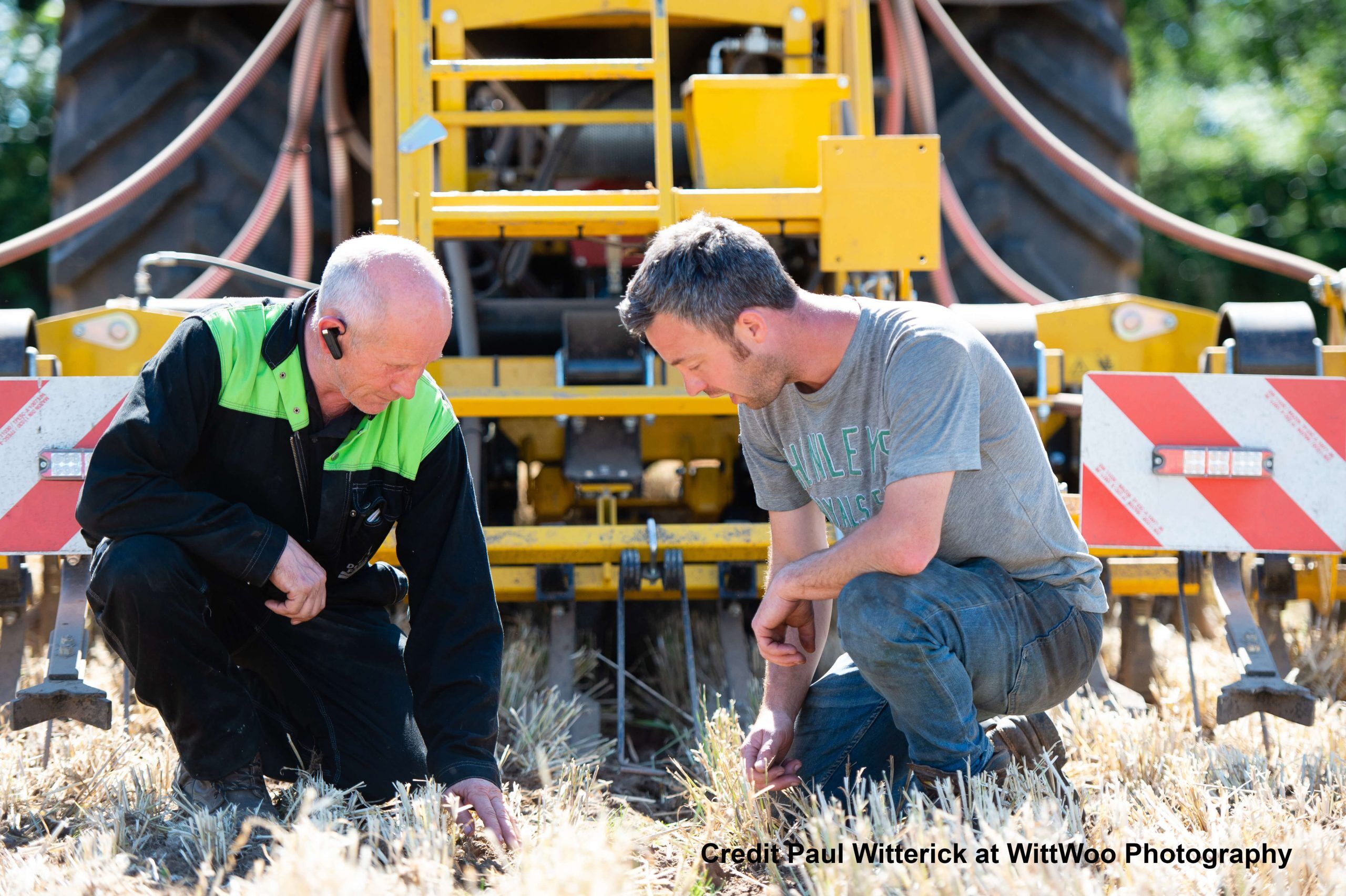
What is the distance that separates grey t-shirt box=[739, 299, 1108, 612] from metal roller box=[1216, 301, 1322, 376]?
106cm

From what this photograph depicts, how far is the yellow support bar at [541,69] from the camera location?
10.4 ft

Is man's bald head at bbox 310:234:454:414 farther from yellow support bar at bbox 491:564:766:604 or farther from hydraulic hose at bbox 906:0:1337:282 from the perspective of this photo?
hydraulic hose at bbox 906:0:1337:282

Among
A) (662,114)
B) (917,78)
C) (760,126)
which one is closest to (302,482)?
(662,114)

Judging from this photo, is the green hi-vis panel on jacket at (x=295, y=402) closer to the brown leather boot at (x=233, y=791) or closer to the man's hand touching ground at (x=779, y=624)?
the brown leather boot at (x=233, y=791)

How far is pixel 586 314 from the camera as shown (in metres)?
3.24

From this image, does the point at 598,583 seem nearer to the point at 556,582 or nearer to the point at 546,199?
the point at 556,582

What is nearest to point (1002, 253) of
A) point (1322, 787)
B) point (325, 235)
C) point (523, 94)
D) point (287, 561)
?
point (523, 94)

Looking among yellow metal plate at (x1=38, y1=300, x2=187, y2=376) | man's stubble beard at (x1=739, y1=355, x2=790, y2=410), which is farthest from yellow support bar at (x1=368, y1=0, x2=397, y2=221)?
man's stubble beard at (x1=739, y1=355, x2=790, y2=410)

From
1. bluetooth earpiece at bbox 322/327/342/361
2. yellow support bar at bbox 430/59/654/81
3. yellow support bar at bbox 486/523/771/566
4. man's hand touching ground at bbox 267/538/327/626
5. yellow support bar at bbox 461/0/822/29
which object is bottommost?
yellow support bar at bbox 486/523/771/566

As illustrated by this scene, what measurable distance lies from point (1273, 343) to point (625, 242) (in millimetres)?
1628

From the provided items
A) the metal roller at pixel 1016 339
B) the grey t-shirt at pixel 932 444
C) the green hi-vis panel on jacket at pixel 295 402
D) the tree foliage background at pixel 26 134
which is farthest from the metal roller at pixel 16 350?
the tree foliage background at pixel 26 134

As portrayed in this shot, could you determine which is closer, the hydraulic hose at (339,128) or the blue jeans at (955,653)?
the blue jeans at (955,653)

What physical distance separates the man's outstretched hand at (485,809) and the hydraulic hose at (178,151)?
2.45 meters

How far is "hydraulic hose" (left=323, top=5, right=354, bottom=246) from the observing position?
155 inches
